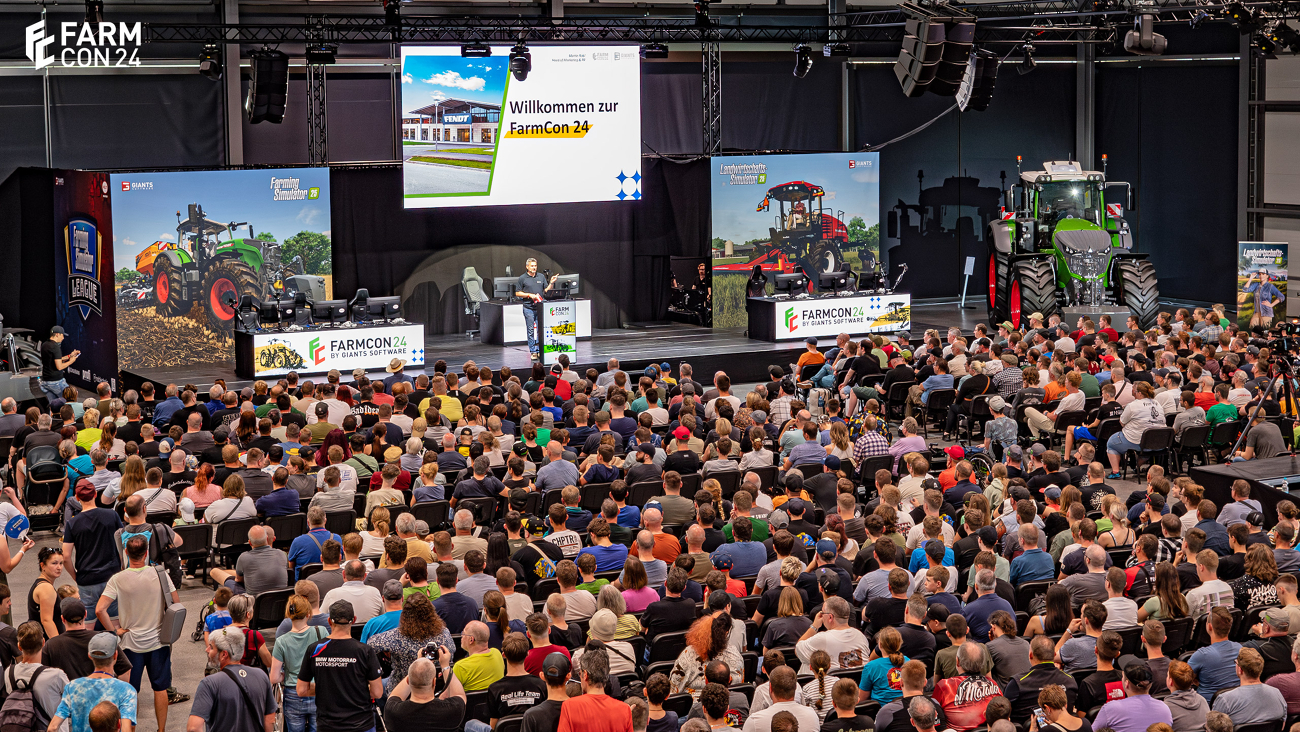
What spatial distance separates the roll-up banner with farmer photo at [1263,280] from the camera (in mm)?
21812

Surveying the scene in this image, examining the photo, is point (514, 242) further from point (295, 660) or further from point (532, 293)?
point (295, 660)

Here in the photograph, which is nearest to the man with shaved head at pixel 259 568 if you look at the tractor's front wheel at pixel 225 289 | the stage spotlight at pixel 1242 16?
the tractor's front wheel at pixel 225 289

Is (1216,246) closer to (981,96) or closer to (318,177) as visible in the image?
Answer: (981,96)

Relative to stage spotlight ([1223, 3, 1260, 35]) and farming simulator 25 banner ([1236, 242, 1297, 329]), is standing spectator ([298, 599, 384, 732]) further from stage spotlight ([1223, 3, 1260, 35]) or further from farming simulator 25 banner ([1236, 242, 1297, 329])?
farming simulator 25 banner ([1236, 242, 1297, 329])

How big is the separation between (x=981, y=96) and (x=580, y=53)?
22.4 feet

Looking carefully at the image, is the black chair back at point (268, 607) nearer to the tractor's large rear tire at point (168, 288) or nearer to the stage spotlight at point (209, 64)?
the stage spotlight at point (209, 64)

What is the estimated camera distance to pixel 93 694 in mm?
6336

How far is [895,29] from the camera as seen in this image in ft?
81.5

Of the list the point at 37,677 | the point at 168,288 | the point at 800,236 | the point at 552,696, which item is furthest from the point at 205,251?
the point at 552,696

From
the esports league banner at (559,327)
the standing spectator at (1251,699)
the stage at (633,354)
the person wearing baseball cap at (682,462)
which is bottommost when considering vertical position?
the standing spectator at (1251,699)

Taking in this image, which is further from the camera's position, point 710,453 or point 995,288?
point 995,288

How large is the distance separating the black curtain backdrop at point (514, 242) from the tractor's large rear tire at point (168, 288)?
9.10 ft

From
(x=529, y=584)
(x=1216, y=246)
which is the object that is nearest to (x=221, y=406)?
(x=529, y=584)

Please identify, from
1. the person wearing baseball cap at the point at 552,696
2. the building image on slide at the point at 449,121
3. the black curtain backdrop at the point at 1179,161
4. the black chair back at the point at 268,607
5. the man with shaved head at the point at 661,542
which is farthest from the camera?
the black curtain backdrop at the point at 1179,161
